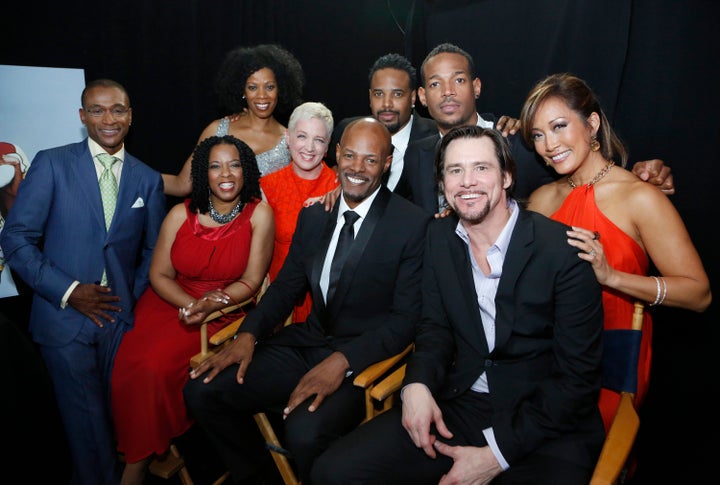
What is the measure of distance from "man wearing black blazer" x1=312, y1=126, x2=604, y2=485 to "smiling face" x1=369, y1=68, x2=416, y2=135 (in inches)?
49.9

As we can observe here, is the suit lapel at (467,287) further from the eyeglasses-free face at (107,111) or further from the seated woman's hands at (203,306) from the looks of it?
the eyeglasses-free face at (107,111)

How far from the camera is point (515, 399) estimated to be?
1.82m

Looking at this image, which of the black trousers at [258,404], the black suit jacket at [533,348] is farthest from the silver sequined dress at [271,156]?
the black suit jacket at [533,348]

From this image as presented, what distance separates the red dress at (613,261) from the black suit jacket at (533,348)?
1.17 feet

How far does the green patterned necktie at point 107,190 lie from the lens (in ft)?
8.80

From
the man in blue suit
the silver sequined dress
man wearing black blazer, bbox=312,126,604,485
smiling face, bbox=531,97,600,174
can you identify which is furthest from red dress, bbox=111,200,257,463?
smiling face, bbox=531,97,600,174

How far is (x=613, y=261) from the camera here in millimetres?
2129

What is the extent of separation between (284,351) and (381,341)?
514 mm

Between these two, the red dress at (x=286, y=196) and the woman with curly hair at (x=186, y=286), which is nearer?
the woman with curly hair at (x=186, y=286)

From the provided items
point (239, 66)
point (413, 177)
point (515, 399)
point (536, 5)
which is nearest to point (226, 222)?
point (413, 177)

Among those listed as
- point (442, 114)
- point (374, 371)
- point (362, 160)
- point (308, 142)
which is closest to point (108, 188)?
point (308, 142)

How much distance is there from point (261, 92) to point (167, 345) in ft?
6.08

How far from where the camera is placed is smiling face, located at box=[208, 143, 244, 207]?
9.20 ft

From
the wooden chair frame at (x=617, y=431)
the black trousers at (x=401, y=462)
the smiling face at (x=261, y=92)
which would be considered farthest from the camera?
the smiling face at (x=261, y=92)
